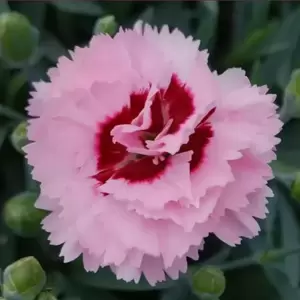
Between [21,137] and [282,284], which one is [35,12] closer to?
[21,137]

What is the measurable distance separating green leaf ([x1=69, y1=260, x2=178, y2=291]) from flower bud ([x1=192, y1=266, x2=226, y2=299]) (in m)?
0.06

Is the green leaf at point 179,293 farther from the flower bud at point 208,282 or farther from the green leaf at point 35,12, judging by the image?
the green leaf at point 35,12

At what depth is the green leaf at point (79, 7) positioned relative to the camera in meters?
0.61

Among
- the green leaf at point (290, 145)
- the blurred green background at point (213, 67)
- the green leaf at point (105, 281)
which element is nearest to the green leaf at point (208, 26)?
the blurred green background at point (213, 67)

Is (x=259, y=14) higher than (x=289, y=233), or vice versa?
(x=259, y=14)

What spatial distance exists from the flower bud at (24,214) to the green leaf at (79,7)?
0.19 meters

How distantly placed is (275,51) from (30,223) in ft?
0.88

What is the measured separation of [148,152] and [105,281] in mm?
184

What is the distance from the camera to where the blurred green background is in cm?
51

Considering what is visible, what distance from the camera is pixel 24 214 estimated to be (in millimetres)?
486

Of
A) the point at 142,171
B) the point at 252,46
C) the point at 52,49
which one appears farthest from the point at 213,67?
the point at 142,171

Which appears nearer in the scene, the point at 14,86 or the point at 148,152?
the point at 148,152

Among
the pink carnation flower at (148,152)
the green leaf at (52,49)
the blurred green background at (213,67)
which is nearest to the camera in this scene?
the pink carnation flower at (148,152)

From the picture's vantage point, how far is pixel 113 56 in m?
0.42
